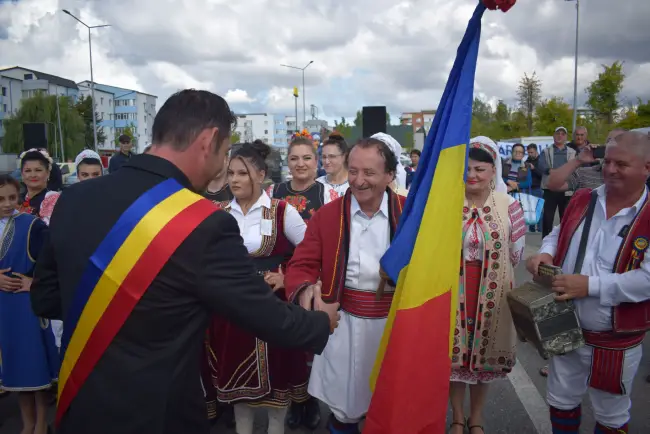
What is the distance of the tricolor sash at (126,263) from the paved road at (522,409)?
2349 millimetres

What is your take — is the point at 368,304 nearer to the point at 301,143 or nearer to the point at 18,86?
the point at 301,143

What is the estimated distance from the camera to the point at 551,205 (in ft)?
30.0

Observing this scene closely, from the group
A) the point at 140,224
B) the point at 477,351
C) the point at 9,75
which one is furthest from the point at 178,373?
the point at 9,75

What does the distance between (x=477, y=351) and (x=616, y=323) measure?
85 centimetres

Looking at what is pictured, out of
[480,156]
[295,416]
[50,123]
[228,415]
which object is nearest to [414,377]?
[480,156]

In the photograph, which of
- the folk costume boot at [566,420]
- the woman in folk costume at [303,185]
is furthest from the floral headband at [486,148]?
the woman in folk costume at [303,185]

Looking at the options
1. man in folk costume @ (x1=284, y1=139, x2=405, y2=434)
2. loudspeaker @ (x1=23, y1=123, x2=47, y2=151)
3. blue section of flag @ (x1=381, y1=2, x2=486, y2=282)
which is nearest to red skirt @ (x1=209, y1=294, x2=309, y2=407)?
man in folk costume @ (x1=284, y1=139, x2=405, y2=434)

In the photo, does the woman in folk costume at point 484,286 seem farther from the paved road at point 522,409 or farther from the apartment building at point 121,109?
the apartment building at point 121,109

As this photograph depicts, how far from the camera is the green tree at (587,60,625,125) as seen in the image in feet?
89.5

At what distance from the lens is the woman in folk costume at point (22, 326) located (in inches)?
133

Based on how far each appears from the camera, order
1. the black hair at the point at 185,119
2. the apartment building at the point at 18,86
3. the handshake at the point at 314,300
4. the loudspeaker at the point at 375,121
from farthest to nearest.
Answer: the apartment building at the point at 18,86
the loudspeaker at the point at 375,121
the handshake at the point at 314,300
the black hair at the point at 185,119

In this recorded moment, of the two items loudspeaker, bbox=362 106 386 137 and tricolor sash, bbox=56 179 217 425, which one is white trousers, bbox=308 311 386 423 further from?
loudspeaker, bbox=362 106 386 137

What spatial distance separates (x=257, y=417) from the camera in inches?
150

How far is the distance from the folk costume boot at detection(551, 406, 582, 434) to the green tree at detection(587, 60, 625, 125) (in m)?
29.2
